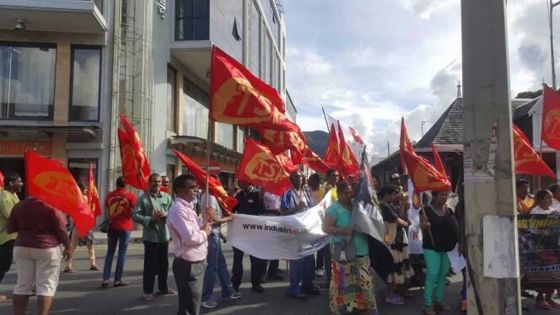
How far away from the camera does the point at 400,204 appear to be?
7.87m

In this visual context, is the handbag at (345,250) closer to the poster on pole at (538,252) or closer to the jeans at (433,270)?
the jeans at (433,270)

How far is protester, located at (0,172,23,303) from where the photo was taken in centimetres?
673

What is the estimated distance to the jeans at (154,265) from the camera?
7.22 metres

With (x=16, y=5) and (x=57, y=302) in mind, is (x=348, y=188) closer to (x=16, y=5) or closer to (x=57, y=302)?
(x=57, y=302)

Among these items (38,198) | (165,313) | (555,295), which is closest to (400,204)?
(555,295)

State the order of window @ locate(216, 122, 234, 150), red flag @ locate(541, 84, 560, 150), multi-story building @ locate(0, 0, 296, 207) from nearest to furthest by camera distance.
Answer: red flag @ locate(541, 84, 560, 150) → multi-story building @ locate(0, 0, 296, 207) → window @ locate(216, 122, 234, 150)

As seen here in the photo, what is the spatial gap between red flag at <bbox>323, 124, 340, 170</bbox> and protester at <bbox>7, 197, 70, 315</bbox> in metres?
6.82

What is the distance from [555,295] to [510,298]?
15.8 feet

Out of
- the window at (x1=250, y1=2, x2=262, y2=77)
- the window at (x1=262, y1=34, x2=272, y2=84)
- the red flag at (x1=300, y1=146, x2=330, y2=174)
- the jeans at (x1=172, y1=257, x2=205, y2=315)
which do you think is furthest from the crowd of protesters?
the window at (x1=262, y1=34, x2=272, y2=84)

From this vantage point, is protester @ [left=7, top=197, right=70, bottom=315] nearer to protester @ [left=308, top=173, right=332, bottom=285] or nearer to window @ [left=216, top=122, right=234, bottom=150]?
protester @ [left=308, top=173, right=332, bottom=285]

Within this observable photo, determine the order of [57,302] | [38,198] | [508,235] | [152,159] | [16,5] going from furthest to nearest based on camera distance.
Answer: [152,159] < [16,5] < [57,302] < [38,198] < [508,235]

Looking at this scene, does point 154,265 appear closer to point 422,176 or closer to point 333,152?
point 422,176

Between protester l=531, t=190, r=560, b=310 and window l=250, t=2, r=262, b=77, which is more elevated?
window l=250, t=2, r=262, b=77

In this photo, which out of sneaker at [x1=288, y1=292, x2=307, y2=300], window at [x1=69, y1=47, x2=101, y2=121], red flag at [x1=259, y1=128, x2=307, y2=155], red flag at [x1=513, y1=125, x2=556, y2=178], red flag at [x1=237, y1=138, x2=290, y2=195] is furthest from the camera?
window at [x1=69, y1=47, x2=101, y2=121]
